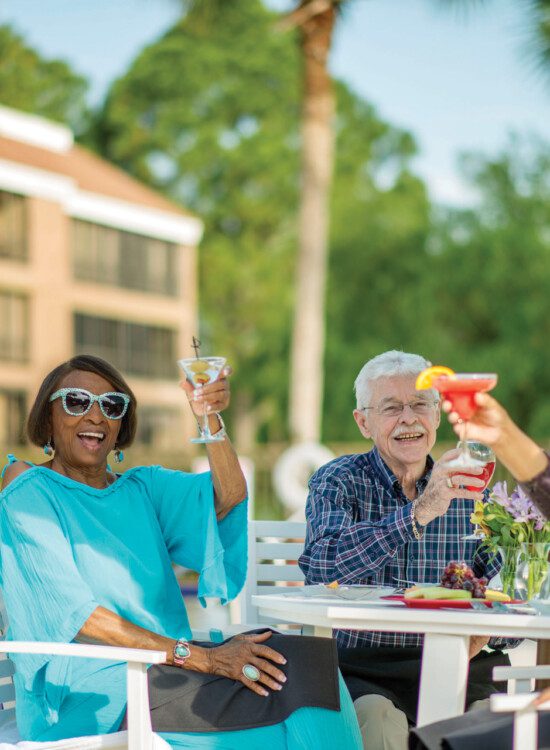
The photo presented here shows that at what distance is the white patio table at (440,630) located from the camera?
318 centimetres

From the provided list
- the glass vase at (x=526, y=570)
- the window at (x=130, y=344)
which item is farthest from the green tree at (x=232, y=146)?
the glass vase at (x=526, y=570)

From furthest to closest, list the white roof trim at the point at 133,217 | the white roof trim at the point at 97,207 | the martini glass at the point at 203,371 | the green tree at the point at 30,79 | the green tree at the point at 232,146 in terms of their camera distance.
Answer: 1. the green tree at the point at 30,79
2. the green tree at the point at 232,146
3. the white roof trim at the point at 133,217
4. the white roof trim at the point at 97,207
5. the martini glass at the point at 203,371

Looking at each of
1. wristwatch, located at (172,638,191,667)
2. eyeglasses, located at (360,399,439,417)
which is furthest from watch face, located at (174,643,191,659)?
eyeglasses, located at (360,399,439,417)

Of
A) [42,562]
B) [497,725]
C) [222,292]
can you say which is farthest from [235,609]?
[222,292]

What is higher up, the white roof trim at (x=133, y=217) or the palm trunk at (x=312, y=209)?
the white roof trim at (x=133, y=217)

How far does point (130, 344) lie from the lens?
43312 millimetres

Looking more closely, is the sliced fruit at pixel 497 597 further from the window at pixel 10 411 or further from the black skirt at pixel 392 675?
the window at pixel 10 411

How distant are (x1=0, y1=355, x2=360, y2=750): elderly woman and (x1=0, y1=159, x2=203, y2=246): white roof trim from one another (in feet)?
112

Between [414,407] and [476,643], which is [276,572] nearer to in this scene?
[414,407]

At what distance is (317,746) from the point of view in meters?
3.40

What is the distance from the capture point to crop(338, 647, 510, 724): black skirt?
12.9 ft

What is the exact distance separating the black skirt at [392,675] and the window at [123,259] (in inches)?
1484

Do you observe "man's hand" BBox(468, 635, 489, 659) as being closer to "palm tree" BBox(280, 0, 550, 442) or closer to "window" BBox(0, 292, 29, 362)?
"palm tree" BBox(280, 0, 550, 442)

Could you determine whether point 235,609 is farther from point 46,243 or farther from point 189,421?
point 189,421
